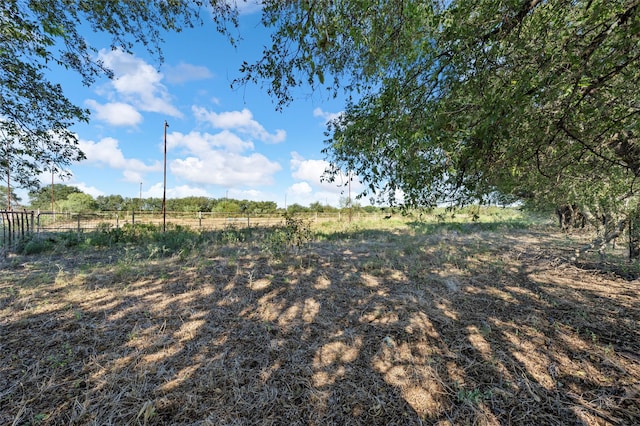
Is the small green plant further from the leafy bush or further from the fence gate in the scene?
the fence gate

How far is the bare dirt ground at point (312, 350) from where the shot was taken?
200 centimetres

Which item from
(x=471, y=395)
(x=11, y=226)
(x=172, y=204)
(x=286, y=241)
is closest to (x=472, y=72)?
(x=471, y=395)

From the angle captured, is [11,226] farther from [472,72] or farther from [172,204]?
[172,204]

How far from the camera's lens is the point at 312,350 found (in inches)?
112

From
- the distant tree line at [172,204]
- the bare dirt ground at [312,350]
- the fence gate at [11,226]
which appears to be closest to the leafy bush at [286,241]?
the bare dirt ground at [312,350]

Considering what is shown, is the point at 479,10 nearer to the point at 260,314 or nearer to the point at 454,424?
the point at 454,424

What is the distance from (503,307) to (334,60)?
4401 mm

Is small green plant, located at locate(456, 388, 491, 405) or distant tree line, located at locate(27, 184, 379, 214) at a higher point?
distant tree line, located at locate(27, 184, 379, 214)

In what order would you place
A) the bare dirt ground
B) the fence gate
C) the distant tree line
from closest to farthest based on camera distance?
the bare dirt ground
the fence gate
the distant tree line

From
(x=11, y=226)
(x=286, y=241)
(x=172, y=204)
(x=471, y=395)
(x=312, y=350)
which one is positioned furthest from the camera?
(x=172, y=204)

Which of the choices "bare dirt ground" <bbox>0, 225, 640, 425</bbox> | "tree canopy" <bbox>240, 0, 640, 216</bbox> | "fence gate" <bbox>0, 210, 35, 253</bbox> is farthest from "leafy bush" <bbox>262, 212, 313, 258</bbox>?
"fence gate" <bbox>0, 210, 35, 253</bbox>

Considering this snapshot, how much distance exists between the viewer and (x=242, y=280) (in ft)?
16.0

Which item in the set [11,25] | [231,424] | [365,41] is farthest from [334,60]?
[11,25]

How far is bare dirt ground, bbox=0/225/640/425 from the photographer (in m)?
2.00
